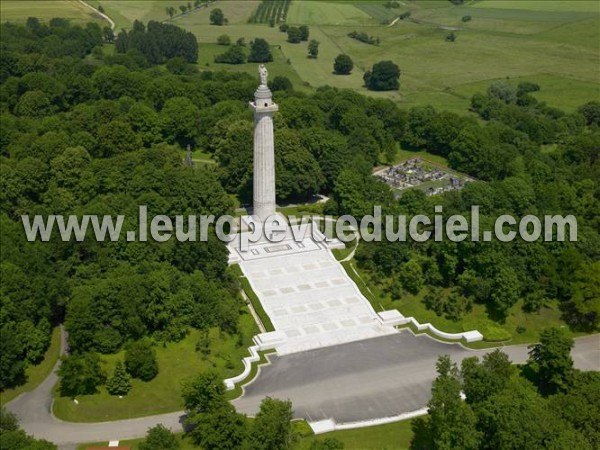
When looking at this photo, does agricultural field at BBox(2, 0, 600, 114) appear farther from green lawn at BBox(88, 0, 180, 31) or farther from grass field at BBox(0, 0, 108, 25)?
grass field at BBox(0, 0, 108, 25)

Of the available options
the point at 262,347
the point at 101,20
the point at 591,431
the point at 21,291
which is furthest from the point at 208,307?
the point at 101,20

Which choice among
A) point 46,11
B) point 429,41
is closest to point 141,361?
point 429,41

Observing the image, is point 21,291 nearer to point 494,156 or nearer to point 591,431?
point 591,431

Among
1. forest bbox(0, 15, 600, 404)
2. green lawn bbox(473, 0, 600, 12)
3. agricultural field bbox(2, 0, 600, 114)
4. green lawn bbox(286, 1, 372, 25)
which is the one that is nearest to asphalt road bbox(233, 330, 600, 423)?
forest bbox(0, 15, 600, 404)

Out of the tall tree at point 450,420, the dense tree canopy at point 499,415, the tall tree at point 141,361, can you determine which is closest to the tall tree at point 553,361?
the dense tree canopy at point 499,415

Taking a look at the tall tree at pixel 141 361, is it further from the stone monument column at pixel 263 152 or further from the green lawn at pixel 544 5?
the green lawn at pixel 544 5

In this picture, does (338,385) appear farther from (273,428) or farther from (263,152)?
(263,152)
